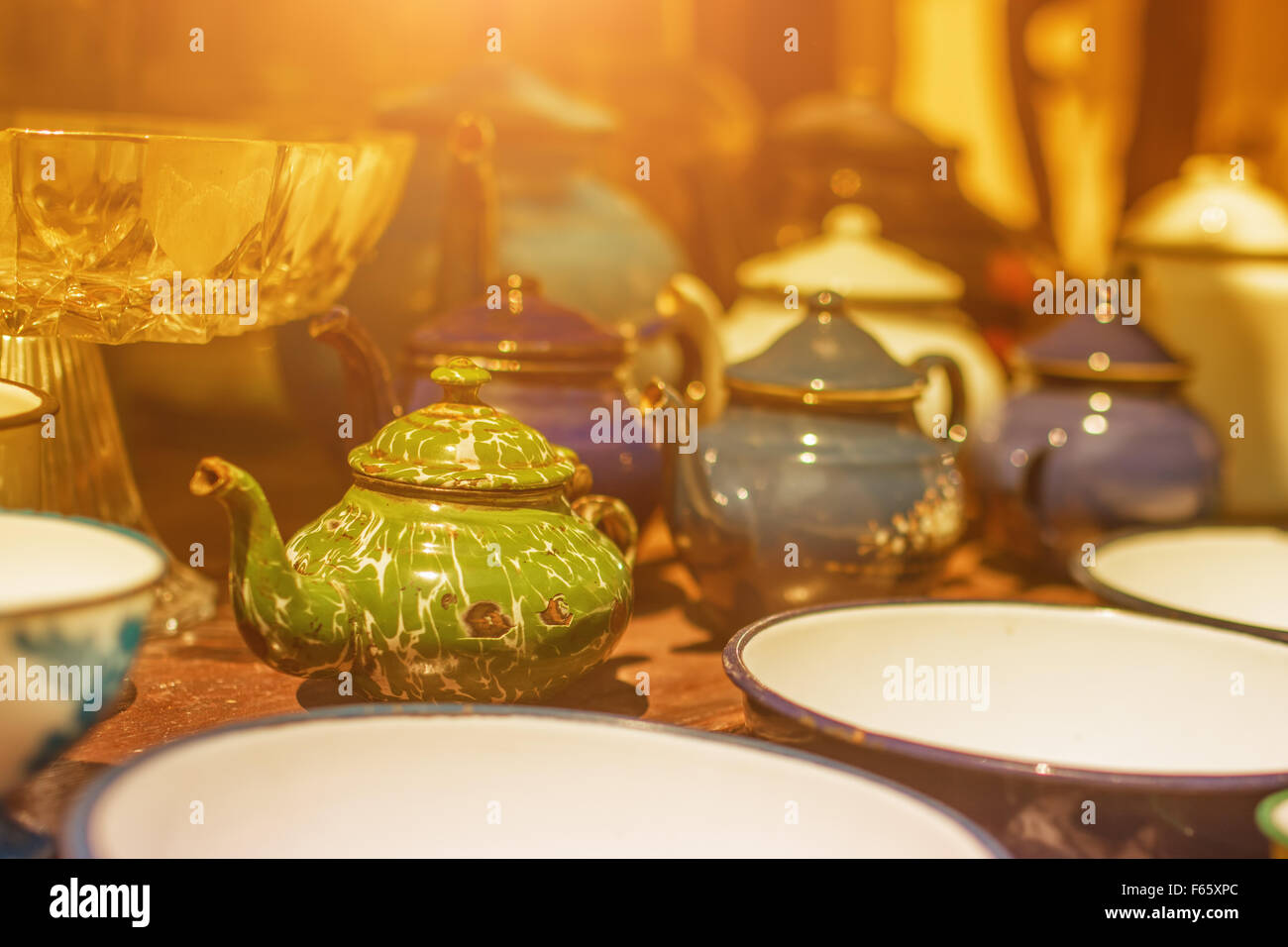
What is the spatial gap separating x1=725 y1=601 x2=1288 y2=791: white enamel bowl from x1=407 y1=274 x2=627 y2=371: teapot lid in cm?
34

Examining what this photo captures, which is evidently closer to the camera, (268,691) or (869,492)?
(268,691)

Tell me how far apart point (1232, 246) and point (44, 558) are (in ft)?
4.30

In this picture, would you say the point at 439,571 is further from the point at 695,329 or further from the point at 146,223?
the point at 695,329

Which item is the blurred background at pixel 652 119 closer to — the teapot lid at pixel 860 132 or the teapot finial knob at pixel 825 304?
the teapot lid at pixel 860 132

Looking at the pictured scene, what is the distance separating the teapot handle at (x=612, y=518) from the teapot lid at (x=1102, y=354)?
587 millimetres

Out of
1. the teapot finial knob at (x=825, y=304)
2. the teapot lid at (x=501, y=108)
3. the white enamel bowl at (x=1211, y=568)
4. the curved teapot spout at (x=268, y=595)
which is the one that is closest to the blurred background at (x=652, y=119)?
the teapot lid at (x=501, y=108)

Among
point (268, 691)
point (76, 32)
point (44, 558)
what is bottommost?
point (268, 691)

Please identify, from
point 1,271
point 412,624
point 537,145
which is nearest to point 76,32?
point 537,145

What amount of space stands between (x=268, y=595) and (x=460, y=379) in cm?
18

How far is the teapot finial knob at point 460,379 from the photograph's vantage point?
0.84 m

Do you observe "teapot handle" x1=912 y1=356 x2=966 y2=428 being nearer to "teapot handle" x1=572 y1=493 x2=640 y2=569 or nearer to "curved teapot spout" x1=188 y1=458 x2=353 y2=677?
"teapot handle" x1=572 y1=493 x2=640 y2=569

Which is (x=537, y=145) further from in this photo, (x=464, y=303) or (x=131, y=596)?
(x=131, y=596)

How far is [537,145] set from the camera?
4.61 ft

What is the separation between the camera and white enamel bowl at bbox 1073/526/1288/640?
3.57 feet
